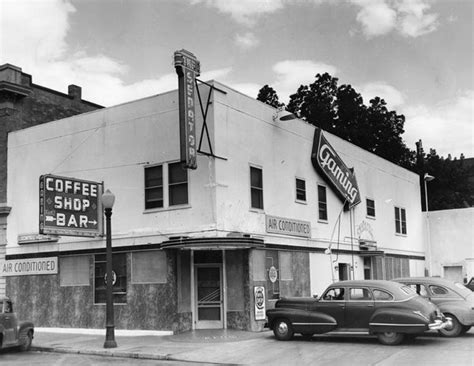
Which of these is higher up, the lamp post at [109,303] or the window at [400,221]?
the window at [400,221]

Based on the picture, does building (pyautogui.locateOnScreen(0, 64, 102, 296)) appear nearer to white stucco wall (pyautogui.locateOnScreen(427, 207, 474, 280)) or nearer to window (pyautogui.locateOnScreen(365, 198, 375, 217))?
window (pyautogui.locateOnScreen(365, 198, 375, 217))

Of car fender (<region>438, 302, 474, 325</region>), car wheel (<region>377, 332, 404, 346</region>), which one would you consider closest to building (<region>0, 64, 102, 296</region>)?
car wheel (<region>377, 332, 404, 346</region>)

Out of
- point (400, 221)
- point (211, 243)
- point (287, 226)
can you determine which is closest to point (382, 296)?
point (211, 243)

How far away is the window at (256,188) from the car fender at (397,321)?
22.7ft

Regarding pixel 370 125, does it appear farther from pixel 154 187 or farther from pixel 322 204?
pixel 154 187

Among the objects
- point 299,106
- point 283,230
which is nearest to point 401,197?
point 283,230

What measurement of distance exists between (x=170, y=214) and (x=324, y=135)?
959cm

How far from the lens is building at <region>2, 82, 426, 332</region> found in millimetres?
19578

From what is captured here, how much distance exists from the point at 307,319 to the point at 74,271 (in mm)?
9728

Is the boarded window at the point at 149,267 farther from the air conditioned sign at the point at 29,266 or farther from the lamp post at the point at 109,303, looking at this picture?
the air conditioned sign at the point at 29,266

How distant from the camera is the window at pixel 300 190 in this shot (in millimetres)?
24078

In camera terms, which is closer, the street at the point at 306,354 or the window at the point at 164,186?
the street at the point at 306,354

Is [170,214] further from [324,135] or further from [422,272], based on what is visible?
[422,272]

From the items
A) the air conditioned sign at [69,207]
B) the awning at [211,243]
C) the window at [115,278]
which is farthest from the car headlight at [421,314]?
the air conditioned sign at [69,207]
